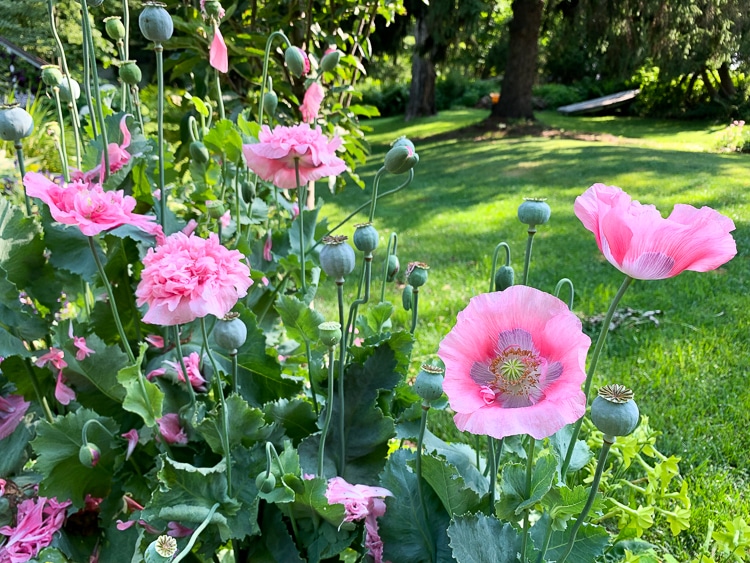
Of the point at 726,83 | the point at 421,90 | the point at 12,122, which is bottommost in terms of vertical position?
the point at 421,90

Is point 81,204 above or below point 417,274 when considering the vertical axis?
above

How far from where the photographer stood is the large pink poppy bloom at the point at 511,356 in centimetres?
60

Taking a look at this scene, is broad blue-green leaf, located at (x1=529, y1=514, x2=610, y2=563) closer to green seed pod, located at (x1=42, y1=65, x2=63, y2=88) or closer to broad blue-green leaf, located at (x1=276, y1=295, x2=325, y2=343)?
broad blue-green leaf, located at (x1=276, y1=295, x2=325, y2=343)

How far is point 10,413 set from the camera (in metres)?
1.10

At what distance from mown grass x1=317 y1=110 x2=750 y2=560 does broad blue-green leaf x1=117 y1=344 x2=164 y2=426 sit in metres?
1.24

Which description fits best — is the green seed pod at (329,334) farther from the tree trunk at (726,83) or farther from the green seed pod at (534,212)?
the tree trunk at (726,83)

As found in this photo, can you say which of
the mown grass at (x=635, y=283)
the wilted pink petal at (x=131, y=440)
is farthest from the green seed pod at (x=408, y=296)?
the mown grass at (x=635, y=283)

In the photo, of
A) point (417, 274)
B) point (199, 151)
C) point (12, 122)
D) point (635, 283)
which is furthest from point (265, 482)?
point (635, 283)

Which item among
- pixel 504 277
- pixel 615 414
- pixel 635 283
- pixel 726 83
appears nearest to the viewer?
pixel 615 414

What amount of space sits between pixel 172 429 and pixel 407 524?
44cm

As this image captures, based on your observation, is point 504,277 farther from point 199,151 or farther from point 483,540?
point 199,151

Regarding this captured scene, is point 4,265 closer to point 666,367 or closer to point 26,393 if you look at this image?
point 26,393

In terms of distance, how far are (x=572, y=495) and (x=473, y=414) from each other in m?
0.24

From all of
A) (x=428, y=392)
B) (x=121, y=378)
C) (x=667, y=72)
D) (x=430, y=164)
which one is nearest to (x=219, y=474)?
(x=121, y=378)
